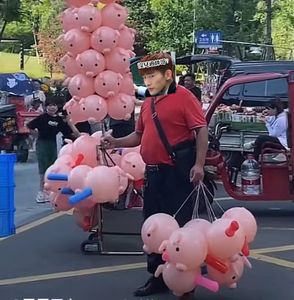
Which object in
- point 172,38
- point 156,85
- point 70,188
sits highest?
point 172,38

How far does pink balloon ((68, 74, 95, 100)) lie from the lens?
8320 mm

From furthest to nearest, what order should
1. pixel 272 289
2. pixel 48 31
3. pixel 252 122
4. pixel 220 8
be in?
1. pixel 48 31
2. pixel 220 8
3. pixel 252 122
4. pixel 272 289

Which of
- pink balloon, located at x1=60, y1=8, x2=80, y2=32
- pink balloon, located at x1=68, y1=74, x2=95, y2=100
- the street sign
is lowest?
pink balloon, located at x1=68, y1=74, x2=95, y2=100

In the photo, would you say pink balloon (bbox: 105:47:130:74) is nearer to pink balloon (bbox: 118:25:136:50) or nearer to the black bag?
pink balloon (bbox: 118:25:136:50)

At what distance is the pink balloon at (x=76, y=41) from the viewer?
8223 mm

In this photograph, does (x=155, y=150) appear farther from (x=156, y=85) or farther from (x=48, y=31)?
(x=48, y=31)

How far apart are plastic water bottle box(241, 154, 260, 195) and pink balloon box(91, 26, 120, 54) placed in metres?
3.06

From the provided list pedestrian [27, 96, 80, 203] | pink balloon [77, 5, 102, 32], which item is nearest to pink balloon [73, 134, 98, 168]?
pink balloon [77, 5, 102, 32]

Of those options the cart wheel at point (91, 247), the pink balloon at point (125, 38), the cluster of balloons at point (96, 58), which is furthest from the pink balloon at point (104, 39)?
the cart wheel at point (91, 247)

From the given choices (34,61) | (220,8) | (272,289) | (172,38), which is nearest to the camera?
(272,289)

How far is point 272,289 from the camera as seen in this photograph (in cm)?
705

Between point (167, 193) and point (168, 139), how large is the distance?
A: 443 millimetres

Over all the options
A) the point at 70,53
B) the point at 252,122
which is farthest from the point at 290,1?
the point at 70,53

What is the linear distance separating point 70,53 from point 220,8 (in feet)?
106
